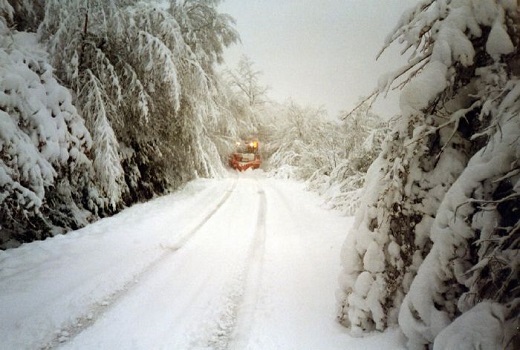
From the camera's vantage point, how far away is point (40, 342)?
120 inches

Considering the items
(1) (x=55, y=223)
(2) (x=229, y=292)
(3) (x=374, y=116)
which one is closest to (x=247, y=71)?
(3) (x=374, y=116)

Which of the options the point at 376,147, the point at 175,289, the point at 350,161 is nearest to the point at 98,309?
the point at 175,289

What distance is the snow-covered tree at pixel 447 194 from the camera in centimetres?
200

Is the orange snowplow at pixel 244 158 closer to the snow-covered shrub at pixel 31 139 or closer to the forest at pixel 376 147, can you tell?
the forest at pixel 376 147

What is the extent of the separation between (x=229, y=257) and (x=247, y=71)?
110ft

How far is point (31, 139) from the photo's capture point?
5.02m

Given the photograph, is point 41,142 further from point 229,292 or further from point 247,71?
point 247,71

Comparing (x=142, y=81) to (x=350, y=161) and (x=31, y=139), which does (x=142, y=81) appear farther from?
(x=350, y=161)

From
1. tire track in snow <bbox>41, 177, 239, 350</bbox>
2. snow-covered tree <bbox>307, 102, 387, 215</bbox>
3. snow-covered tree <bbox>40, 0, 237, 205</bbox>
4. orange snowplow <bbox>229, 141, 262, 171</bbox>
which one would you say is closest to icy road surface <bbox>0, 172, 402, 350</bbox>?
tire track in snow <bbox>41, 177, 239, 350</bbox>

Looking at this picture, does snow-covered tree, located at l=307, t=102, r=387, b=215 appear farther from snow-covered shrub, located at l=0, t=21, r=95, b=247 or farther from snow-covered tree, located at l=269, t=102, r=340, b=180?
snow-covered tree, located at l=269, t=102, r=340, b=180

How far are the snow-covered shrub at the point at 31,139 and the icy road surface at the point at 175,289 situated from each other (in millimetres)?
821

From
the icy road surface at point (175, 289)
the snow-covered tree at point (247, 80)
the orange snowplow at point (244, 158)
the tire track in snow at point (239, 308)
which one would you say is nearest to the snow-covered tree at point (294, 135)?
the orange snowplow at point (244, 158)

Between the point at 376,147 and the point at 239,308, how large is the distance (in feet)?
24.8

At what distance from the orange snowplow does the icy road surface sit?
2230cm
